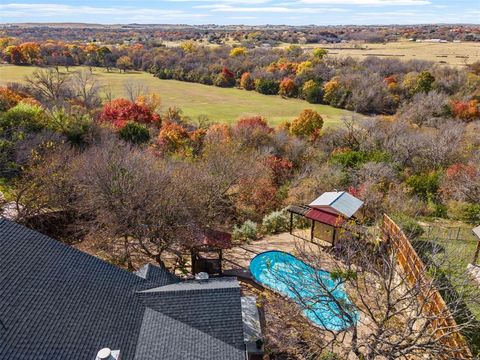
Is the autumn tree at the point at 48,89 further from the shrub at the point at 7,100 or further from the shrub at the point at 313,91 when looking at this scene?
the shrub at the point at 313,91

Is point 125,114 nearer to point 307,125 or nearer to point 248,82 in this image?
point 307,125

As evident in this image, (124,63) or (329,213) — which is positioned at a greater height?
Answer: (329,213)

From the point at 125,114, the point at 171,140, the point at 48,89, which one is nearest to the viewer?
the point at 171,140

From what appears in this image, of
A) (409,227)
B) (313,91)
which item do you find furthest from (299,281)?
(313,91)

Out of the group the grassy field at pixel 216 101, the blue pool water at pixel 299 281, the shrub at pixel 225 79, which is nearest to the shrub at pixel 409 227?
the blue pool water at pixel 299 281

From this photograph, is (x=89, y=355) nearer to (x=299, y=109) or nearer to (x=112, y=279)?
(x=112, y=279)

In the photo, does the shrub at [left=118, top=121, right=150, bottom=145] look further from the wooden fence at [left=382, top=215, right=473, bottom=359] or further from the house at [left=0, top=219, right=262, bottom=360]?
the wooden fence at [left=382, top=215, right=473, bottom=359]
